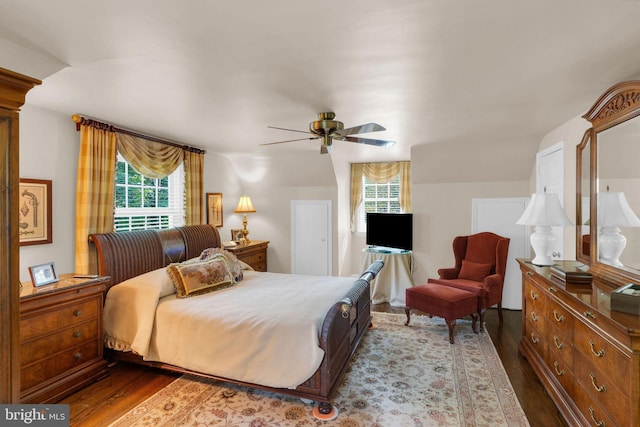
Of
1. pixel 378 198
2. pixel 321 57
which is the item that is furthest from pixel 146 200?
pixel 378 198

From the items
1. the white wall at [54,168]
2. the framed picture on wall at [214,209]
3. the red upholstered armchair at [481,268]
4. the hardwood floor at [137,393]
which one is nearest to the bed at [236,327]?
the hardwood floor at [137,393]

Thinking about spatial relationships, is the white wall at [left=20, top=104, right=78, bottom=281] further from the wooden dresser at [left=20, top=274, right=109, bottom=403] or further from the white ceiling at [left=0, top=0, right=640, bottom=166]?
the wooden dresser at [left=20, top=274, right=109, bottom=403]

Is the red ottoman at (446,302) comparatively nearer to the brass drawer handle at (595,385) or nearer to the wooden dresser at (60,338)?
the brass drawer handle at (595,385)

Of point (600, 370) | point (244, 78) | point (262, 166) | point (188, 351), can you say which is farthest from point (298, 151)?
point (600, 370)

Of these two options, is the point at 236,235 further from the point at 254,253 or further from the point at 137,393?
the point at 137,393

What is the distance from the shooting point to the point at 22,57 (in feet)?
5.87

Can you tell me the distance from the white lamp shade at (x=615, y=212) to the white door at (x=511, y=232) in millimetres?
2275

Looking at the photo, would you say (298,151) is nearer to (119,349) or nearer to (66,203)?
(66,203)

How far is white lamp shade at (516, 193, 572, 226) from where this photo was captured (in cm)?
280

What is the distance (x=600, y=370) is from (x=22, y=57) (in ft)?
11.7

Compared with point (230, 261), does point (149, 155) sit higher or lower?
higher

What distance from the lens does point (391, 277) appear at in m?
4.96

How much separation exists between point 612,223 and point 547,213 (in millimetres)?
540

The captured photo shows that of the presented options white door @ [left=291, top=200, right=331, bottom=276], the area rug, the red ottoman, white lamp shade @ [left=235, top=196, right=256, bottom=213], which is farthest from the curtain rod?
the red ottoman
